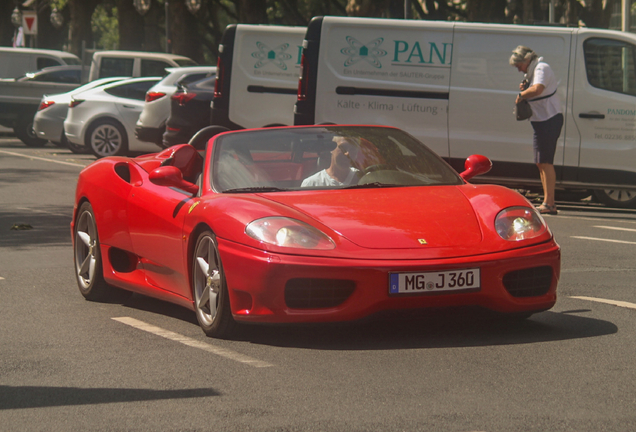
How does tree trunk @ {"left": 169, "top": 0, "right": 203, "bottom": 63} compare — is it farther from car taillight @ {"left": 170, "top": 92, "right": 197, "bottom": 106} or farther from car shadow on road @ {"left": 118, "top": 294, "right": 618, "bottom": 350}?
car shadow on road @ {"left": 118, "top": 294, "right": 618, "bottom": 350}

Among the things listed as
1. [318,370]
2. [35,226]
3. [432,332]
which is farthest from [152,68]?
[318,370]

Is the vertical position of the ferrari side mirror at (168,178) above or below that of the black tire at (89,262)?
above

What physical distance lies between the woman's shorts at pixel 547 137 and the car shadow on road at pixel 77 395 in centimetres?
854

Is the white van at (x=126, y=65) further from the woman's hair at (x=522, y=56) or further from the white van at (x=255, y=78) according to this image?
the woman's hair at (x=522, y=56)

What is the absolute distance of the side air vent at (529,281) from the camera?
5758 mm

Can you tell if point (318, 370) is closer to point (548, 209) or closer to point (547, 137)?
point (548, 209)

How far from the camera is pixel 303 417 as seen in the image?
13.8ft

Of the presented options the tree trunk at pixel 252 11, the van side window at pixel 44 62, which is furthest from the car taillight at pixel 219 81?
the tree trunk at pixel 252 11

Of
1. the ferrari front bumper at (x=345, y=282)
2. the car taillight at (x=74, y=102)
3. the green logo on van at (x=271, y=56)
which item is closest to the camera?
the ferrari front bumper at (x=345, y=282)

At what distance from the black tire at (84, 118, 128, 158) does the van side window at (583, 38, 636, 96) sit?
34.7 ft

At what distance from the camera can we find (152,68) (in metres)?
25.7

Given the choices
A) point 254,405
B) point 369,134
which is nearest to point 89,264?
point 369,134

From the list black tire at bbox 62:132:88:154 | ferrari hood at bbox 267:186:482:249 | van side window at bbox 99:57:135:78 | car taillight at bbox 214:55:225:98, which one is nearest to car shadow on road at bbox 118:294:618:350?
ferrari hood at bbox 267:186:482:249

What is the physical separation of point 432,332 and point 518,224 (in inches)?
28.3
